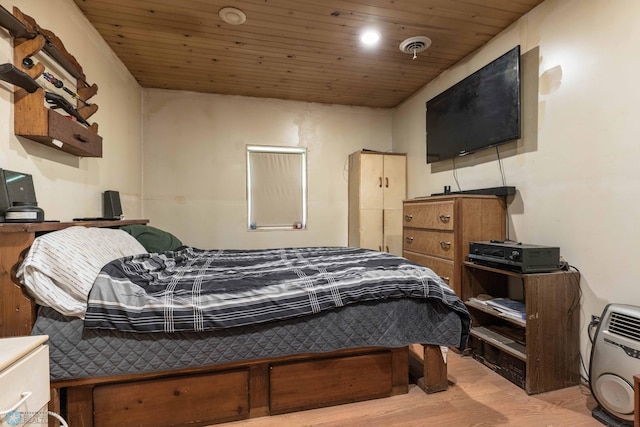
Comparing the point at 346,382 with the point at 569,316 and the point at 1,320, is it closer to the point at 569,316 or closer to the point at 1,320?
the point at 569,316

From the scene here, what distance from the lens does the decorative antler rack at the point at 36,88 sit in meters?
1.44

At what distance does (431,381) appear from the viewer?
177 centimetres

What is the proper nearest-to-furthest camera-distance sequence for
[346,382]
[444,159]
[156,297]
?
[156,297]
[346,382]
[444,159]

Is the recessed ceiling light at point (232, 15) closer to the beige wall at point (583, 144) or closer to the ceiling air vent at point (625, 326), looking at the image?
the beige wall at point (583, 144)

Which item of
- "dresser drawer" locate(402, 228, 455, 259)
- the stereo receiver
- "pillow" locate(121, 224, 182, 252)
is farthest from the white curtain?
the stereo receiver

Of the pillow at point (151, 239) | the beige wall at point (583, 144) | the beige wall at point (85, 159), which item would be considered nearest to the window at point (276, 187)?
the beige wall at point (85, 159)

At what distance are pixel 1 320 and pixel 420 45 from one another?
3.17 metres

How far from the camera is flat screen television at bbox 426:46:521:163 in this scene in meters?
2.20

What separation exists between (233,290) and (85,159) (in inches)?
64.6

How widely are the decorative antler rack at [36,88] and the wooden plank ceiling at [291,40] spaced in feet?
1.97

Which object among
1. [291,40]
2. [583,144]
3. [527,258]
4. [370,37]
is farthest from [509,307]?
[291,40]

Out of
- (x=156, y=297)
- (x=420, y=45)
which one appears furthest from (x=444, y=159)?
(x=156, y=297)

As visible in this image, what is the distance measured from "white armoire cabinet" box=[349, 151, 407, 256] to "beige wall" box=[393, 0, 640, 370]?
140 centimetres

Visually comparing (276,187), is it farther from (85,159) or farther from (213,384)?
(213,384)
